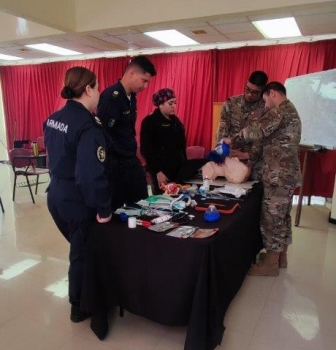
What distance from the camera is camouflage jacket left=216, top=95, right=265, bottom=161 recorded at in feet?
8.48

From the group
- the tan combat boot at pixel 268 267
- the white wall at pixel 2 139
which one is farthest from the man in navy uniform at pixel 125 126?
the white wall at pixel 2 139

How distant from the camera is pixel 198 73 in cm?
554

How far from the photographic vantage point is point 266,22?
3.90m

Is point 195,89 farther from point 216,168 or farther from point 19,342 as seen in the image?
point 19,342

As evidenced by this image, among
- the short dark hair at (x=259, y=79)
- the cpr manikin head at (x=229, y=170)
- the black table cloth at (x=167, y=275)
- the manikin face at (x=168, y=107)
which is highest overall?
the short dark hair at (x=259, y=79)

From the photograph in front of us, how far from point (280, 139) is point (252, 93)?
50cm

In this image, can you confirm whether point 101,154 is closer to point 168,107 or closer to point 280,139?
point 168,107

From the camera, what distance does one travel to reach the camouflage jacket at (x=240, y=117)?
2.59 metres

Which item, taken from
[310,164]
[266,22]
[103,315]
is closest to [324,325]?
[103,315]

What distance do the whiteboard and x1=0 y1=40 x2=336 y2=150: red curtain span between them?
75 cm

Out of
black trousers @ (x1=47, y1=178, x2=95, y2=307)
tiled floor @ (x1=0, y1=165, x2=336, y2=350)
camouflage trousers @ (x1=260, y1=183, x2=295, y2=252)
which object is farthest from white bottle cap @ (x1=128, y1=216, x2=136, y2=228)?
camouflage trousers @ (x1=260, y1=183, x2=295, y2=252)

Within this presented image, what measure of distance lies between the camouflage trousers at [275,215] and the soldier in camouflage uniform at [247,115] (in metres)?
0.30

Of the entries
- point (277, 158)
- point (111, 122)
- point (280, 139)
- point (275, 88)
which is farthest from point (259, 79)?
point (111, 122)

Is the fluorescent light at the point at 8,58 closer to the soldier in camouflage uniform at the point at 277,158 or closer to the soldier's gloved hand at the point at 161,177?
the soldier's gloved hand at the point at 161,177
